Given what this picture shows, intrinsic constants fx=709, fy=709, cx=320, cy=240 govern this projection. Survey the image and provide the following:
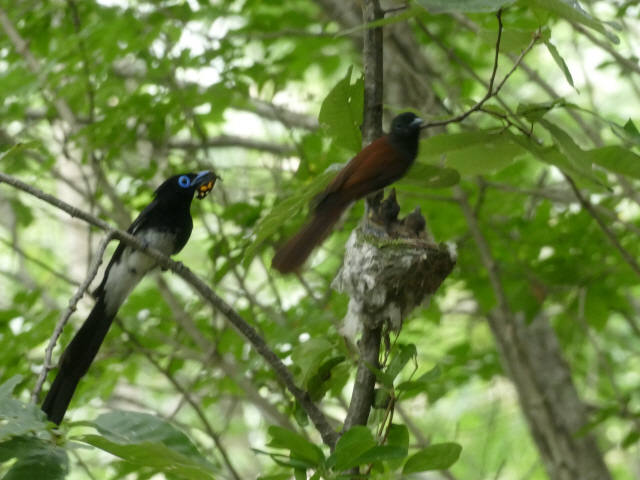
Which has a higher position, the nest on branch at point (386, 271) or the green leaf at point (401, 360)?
the nest on branch at point (386, 271)

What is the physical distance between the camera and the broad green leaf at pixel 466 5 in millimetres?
1396

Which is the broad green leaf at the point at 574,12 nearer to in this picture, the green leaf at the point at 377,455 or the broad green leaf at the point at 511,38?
the broad green leaf at the point at 511,38

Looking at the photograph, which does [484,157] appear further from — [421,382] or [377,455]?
Result: [377,455]

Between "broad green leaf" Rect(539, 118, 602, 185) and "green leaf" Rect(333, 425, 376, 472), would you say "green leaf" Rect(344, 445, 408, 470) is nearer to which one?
"green leaf" Rect(333, 425, 376, 472)

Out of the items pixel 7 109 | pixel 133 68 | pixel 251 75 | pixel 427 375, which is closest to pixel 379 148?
pixel 427 375

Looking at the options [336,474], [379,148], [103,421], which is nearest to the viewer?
[103,421]

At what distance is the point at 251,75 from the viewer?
161 inches

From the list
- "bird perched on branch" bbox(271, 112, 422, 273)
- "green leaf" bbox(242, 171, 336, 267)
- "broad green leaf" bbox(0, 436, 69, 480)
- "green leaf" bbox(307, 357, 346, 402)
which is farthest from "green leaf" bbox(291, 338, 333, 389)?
"broad green leaf" bbox(0, 436, 69, 480)

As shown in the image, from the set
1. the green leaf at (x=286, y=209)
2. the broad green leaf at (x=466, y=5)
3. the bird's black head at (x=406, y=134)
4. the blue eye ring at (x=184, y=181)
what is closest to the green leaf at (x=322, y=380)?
the green leaf at (x=286, y=209)

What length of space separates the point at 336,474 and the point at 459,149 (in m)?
1.09

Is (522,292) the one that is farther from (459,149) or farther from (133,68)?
(133,68)

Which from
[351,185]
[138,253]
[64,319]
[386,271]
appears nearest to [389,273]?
[386,271]

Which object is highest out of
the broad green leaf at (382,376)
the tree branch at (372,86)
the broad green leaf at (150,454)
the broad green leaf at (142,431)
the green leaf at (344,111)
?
the tree branch at (372,86)

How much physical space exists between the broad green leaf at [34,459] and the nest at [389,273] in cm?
124
